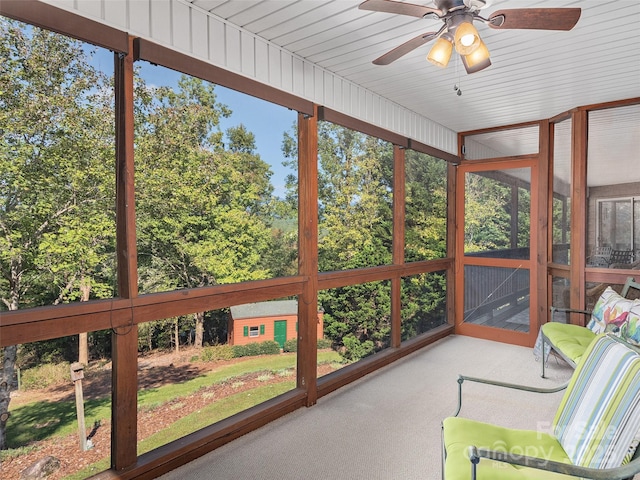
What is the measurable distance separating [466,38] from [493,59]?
1.43 m

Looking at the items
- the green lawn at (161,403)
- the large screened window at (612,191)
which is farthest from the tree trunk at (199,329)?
the large screened window at (612,191)

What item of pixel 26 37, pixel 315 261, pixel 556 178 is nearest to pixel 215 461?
pixel 315 261

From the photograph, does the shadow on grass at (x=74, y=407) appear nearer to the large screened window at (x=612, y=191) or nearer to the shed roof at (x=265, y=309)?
the shed roof at (x=265, y=309)

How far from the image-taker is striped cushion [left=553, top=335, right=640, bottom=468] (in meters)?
1.47

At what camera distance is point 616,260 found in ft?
13.1

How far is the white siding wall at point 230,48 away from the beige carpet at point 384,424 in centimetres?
239

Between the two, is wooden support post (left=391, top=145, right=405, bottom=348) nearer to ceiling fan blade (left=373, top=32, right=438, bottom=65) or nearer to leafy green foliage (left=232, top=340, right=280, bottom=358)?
leafy green foliage (left=232, top=340, right=280, bottom=358)

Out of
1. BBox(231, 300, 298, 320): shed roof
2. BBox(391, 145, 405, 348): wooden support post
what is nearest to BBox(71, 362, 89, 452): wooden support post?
BBox(231, 300, 298, 320): shed roof

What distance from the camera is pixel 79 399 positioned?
2.11 m

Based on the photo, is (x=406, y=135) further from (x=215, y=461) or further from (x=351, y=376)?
(x=215, y=461)

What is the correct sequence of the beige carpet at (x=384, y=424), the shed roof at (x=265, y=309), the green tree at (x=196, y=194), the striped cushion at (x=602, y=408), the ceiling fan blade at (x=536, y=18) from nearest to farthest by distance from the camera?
the striped cushion at (x=602, y=408), the ceiling fan blade at (x=536, y=18), the beige carpet at (x=384, y=424), the green tree at (x=196, y=194), the shed roof at (x=265, y=309)

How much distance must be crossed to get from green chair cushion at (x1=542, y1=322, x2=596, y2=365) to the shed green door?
2240mm

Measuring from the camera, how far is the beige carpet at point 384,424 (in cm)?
230

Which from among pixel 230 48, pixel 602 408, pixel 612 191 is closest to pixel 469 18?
pixel 230 48
